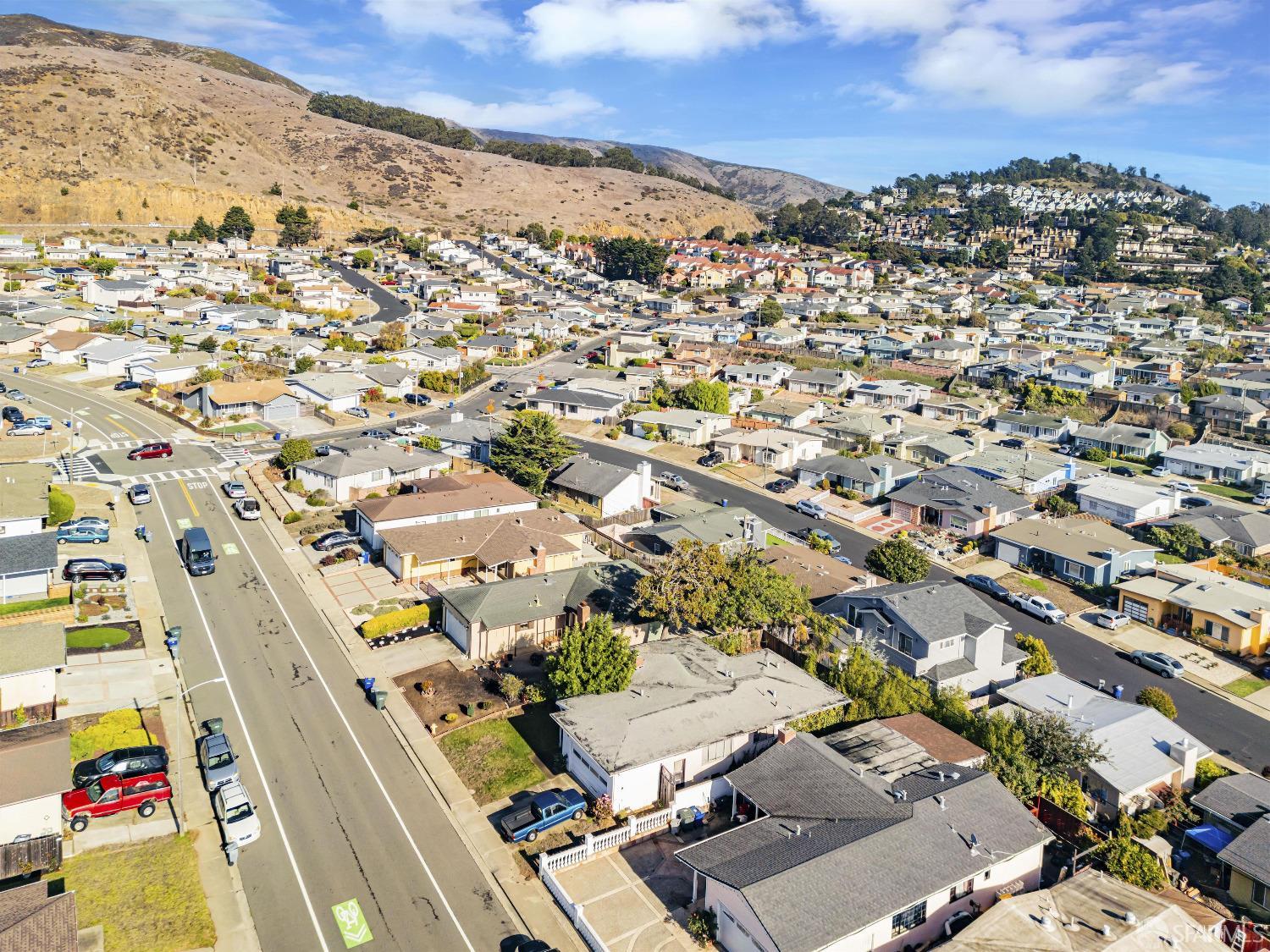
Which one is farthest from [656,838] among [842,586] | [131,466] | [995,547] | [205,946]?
[131,466]

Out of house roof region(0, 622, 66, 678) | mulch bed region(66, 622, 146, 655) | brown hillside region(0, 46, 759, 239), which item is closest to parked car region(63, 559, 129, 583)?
mulch bed region(66, 622, 146, 655)

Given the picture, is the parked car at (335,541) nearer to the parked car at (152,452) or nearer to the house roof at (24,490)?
the house roof at (24,490)

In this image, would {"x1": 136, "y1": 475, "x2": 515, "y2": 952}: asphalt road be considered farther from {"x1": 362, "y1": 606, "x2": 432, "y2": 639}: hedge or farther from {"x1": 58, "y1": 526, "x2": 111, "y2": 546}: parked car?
{"x1": 58, "y1": 526, "x2": 111, "y2": 546}: parked car

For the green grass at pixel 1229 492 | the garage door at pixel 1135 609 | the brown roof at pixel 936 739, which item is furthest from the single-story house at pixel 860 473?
the brown roof at pixel 936 739

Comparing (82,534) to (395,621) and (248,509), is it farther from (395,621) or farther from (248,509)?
(395,621)

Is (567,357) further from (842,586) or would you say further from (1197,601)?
(1197,601)
